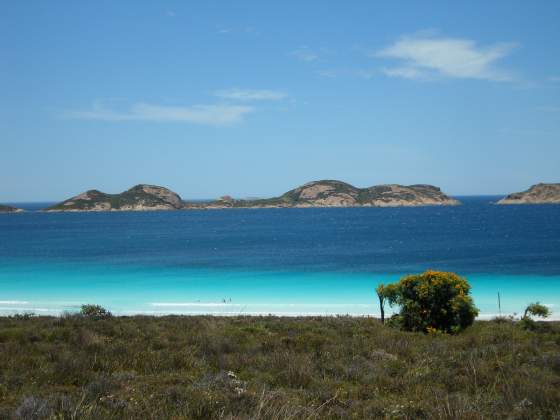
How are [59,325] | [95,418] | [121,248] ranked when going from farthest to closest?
1. [121,248]
2. [59,325]
3. [95,418]

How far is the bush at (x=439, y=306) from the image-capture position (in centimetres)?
1967

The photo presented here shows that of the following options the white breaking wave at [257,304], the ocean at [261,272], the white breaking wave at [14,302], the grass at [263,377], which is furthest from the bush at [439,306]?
the white breaking wave at [14,302]

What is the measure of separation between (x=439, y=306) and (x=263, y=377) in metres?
13.4

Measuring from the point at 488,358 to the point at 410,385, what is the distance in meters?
3.50

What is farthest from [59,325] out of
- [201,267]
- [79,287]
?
[201,267]

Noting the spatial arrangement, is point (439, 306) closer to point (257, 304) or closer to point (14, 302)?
point (257, 304)

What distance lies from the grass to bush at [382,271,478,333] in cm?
496

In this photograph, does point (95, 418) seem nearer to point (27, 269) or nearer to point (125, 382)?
point (125, 382)

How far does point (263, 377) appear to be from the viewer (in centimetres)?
873

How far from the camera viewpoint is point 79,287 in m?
46.3

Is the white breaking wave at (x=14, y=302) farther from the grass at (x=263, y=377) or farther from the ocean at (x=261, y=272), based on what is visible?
the grass at (x=263, y=377)

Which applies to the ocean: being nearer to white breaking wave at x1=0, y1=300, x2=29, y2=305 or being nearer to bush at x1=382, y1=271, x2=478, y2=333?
white breaking wave at x1=0, y1=300, x2=29, y2=305

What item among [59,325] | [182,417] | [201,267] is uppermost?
[182,417]

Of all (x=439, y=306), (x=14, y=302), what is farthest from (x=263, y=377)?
(x=14, y=302)
